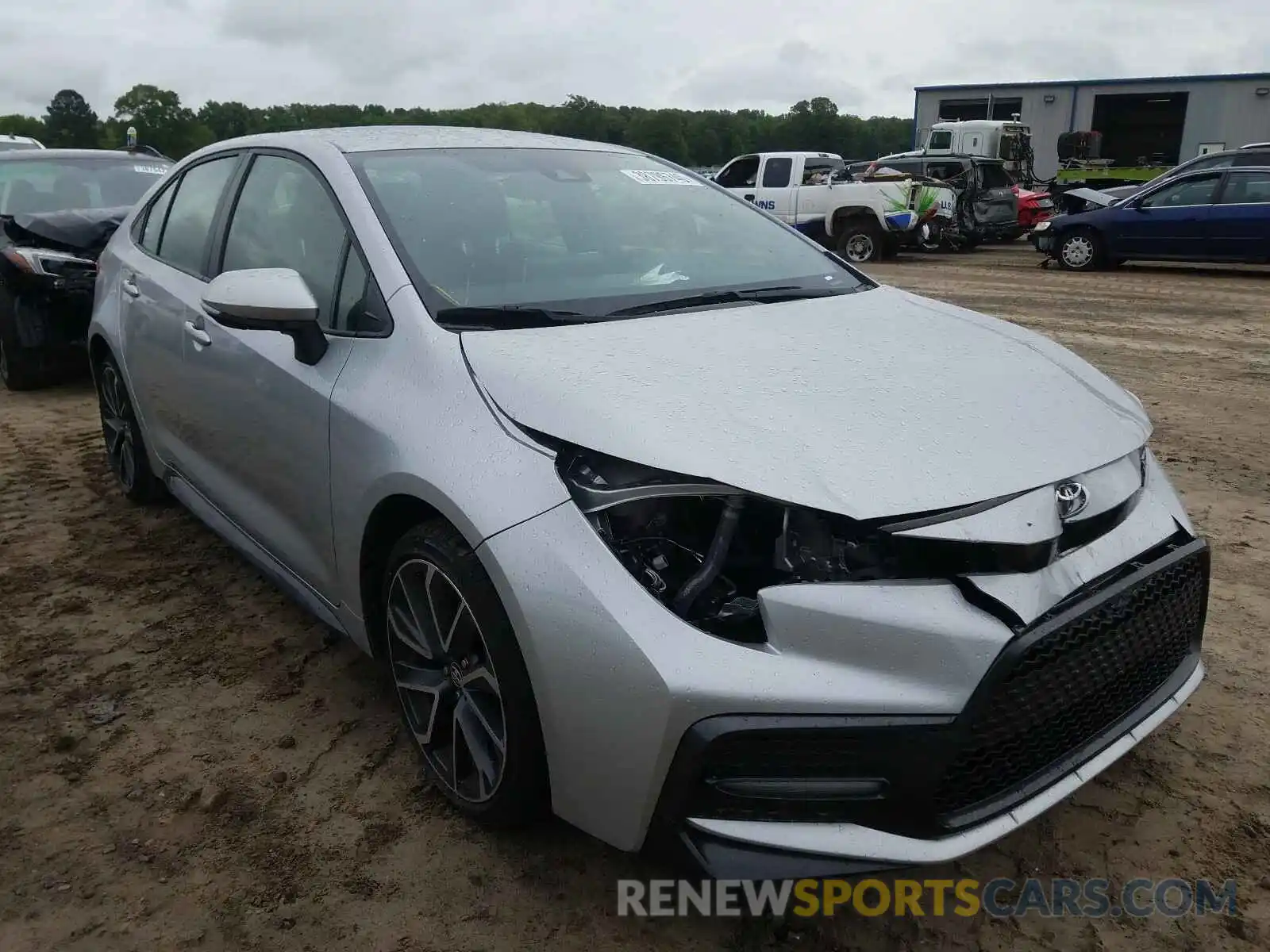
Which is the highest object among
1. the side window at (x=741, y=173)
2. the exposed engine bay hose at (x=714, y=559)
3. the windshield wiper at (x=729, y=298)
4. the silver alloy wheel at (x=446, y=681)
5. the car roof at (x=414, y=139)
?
the side window at (x=741, y=173)

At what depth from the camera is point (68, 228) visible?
20.4 ft

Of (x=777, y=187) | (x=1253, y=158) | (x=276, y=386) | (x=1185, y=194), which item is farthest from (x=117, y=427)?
(x=1253, y=158)

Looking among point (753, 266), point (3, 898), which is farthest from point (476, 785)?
point (753, 266)

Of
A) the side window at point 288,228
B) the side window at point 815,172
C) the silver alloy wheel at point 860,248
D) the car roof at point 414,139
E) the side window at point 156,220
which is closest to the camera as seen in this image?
the side window at point 288,228

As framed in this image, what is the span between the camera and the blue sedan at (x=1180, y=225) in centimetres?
1287

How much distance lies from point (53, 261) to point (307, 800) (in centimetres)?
518

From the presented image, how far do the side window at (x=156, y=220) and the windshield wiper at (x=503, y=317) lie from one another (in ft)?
6.90

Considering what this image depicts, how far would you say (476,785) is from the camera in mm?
2309

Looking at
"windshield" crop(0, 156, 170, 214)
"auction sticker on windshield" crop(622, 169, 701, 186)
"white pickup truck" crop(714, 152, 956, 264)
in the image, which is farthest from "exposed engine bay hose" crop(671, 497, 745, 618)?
"white pickup truck" crop(714, 152, 956, 264)

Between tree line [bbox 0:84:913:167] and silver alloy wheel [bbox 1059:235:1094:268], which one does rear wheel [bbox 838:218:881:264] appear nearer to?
silver alloy wheel [bbox 1059:235:1094:268]

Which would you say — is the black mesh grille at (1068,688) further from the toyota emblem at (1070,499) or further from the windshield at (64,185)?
the windshield at (64,185)

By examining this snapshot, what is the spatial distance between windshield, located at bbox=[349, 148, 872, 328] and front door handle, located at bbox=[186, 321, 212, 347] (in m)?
0.80

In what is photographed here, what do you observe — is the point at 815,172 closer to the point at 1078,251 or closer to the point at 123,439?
the point at 1078,251
